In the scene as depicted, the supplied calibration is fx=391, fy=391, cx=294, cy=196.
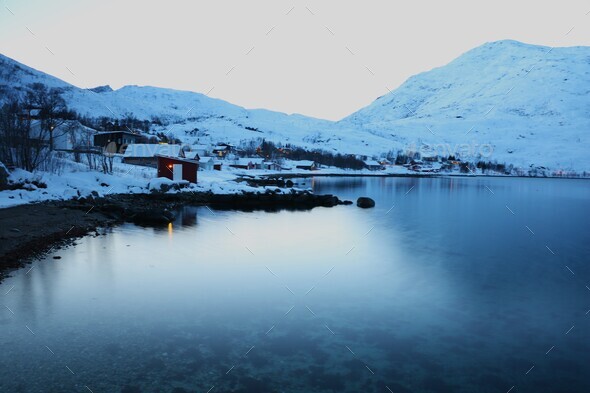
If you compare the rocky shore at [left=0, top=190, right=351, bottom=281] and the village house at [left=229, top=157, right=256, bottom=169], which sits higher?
the village house at [left=229, top=157, right=256, bottom=169]

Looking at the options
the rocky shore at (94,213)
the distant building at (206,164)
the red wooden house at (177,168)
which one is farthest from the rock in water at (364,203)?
the distant building at (206,164)

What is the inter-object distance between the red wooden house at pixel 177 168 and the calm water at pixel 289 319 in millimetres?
16625

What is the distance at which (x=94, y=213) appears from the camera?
59.7ft

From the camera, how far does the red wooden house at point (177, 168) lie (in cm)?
3234

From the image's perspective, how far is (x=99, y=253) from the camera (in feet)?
39.6

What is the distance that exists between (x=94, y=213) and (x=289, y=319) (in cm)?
1396

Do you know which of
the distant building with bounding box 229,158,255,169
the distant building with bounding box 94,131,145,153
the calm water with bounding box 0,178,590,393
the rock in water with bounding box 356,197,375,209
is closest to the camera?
the calm water with bounding box 0,178,590,393

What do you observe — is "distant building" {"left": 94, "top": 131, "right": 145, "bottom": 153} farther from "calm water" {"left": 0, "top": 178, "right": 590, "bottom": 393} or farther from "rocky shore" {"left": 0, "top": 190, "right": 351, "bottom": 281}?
"calm water" {"left": 0, "top": 178, "right": 590, "bottom": 393}

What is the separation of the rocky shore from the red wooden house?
449cm

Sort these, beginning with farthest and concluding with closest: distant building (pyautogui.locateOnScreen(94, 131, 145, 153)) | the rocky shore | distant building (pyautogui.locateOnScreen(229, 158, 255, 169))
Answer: distant building (pyautogui.locateOnScreen(229, 158, 255, 169)), distant building (pyautogui.locateOnScreen(94, 131, 145, 153)), the rocky shore

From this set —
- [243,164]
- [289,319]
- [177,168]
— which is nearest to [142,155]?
[177,168]

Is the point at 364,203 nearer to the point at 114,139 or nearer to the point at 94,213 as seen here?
the point at 94,213

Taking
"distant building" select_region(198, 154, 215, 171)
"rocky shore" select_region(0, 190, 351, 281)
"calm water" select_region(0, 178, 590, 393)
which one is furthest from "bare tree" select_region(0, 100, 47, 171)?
"distant building" select_region(198, 154, 215, 171)

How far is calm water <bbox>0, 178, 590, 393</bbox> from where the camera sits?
18.5 feet
